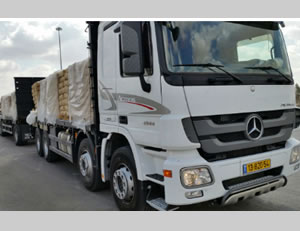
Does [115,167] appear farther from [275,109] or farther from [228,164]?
[275,109]

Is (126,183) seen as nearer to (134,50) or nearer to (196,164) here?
(196,164)

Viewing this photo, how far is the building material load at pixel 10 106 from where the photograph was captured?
1210cm

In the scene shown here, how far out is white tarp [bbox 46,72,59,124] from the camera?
23.0ft

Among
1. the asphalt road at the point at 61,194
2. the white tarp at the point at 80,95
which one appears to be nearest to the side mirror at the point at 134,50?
the white tarp at the point at 80,95

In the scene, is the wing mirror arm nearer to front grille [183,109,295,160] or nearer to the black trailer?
front grille [183,109,295,160]

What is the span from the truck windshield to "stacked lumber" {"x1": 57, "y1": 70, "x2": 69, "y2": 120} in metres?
3.71

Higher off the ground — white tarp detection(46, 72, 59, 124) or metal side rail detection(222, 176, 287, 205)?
white tarp detection(46, 72, 59, 124)

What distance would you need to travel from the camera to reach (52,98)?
720 cm

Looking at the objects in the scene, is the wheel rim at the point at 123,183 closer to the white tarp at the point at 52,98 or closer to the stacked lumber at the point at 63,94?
the stacked lumber at the point at 63,94

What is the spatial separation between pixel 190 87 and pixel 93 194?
318cm

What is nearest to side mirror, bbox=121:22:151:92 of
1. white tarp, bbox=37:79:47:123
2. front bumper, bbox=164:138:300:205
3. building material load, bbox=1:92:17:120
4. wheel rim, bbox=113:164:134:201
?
front bumper, bbox=164:138:300:205

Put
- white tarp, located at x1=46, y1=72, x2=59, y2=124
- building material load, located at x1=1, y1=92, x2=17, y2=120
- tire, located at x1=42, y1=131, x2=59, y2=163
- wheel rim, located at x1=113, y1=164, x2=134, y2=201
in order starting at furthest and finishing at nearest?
building material load, located at x1=1, y1=92, x2=17, y2=120 < tire, located at x1=42, y1=131, x2=59, y2=163 < white tarp, located at x1=46, y1=72, x2=59, y2=124 < wheel rim, located at x1=113, y1=164, x2=134, y2=201

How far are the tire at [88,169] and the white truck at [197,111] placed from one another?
3.01ft

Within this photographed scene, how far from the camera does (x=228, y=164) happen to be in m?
3.15
